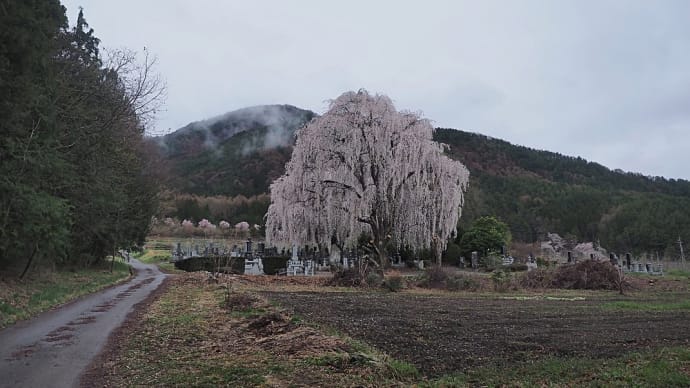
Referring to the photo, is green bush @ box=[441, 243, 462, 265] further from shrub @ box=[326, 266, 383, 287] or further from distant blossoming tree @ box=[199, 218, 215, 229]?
distant blossoming tree @ box=[199, 218, 215, 229]

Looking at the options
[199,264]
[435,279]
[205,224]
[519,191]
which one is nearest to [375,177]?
[435,279]

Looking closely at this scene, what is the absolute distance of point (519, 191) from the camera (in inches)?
2852

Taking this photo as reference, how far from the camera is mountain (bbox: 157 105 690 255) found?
5744cm

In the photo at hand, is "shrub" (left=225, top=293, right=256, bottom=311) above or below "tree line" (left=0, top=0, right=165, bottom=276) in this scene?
below

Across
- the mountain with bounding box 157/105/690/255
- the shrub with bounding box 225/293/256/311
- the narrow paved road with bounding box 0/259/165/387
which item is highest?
the mountain with bounding box 157/105/690/255

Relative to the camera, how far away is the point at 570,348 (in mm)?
6574

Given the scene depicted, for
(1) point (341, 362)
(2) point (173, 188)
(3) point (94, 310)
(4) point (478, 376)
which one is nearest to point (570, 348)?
(4) point (478, 376)

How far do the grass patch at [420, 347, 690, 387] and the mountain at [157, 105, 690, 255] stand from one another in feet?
123

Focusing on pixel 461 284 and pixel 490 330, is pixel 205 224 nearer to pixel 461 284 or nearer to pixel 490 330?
pixel 461 284

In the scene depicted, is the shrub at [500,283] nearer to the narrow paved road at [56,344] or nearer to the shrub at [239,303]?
the shrub at [239,303]

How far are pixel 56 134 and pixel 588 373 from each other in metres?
15.2

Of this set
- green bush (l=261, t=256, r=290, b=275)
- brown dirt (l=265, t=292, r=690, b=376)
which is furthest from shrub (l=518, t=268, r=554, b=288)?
→ green bush (l=261, t=256, r=290, b=275)

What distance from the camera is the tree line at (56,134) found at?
11508 mm

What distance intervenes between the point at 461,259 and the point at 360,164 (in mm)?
23144
